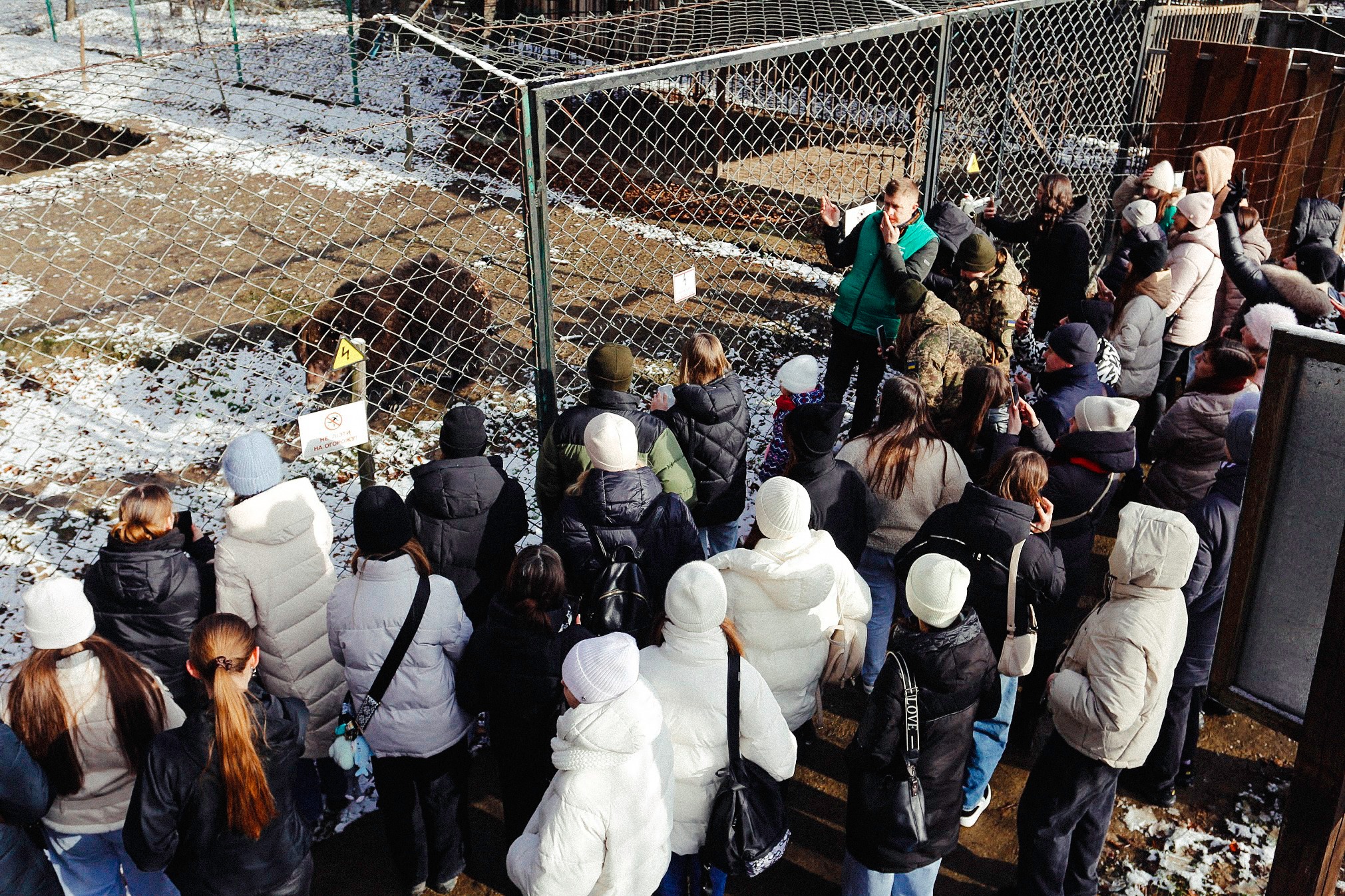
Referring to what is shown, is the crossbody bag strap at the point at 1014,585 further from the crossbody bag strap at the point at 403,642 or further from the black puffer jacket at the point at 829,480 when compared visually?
the crossbody bag strap at the point at 403,642

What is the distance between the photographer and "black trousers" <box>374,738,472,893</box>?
3.43 meters

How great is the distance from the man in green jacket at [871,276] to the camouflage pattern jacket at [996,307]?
1.06 ft

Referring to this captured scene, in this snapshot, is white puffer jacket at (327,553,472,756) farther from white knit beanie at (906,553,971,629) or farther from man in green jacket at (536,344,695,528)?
white knit beanie at (906,553,971,629)

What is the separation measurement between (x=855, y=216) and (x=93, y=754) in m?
4.74

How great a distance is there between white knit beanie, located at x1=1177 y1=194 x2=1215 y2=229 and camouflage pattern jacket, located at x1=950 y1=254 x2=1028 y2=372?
Answer: 4.33 feet

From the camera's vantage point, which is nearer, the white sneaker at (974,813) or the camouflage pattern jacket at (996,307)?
the white sneaker at (974,813)

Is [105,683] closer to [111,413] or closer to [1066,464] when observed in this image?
[1066,464]

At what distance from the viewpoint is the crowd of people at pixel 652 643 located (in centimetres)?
271

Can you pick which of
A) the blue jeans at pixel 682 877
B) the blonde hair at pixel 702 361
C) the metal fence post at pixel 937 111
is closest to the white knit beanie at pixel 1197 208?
the metal fence post at pixel 937 111

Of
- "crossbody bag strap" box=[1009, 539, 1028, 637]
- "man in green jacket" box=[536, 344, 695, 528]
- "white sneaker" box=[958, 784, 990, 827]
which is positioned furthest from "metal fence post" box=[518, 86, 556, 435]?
"white sneaker" box=[958, 784, 990, 827]

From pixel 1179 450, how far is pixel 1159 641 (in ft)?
5.55

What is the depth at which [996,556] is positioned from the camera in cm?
351

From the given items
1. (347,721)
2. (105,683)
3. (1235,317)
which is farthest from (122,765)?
(1235,317)

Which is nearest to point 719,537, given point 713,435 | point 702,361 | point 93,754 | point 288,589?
point 713,435
